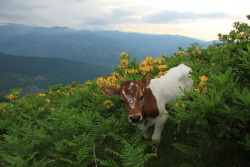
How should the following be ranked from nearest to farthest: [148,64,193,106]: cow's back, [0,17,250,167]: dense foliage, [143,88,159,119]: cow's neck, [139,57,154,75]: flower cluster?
1. [0,17,250,167]: dense foliage
2. [143,88,159,119]: cow's neck
3. [148,64,193,106]: cow's back
4. [139,57,154,75]: flower cluster

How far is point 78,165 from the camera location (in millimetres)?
4020

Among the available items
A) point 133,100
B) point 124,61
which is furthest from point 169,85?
point 124,61

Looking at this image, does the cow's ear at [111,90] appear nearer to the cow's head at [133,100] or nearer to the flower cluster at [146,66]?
the cow's head at [133,100]

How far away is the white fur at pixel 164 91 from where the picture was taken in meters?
4.62

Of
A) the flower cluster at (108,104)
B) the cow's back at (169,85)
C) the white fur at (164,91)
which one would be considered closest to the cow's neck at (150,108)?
the white fur at (164,91)

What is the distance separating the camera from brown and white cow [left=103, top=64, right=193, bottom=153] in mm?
4047

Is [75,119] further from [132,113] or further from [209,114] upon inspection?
[209,114]

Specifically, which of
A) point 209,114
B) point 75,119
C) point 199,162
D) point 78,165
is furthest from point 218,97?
point 75,119

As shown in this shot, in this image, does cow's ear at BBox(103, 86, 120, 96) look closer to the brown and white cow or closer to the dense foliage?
the brown and white cow

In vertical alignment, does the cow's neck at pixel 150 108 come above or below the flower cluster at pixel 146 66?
below

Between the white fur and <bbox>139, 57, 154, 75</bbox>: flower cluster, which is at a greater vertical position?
<bbox>139, 57, 154, 75</bbox>: flower cluster

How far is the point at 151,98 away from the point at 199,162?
190cm

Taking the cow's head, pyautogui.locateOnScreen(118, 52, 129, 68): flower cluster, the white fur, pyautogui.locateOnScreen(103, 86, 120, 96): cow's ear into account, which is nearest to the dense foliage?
pyautogui.locateOnScreen(118, 52, 129, 68): flower cluster

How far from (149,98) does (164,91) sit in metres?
0.71
